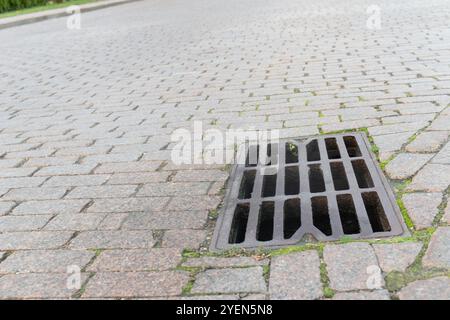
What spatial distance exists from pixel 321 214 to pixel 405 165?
1.98ft

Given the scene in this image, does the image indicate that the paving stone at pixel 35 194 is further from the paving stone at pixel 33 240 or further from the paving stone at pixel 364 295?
the paving stone at pixel 364 295

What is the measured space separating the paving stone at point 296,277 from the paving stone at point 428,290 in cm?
29

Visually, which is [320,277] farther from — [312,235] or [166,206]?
[166,206]

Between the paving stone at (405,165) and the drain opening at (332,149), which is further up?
the paving stone at (405,165)

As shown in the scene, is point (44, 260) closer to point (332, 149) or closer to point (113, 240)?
point (113, 240)

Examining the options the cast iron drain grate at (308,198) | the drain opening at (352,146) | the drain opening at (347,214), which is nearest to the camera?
the cast iron drain grate at (308,198)

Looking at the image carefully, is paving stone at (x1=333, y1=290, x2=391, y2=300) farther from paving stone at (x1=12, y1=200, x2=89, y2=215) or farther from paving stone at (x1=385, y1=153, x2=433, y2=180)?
paving stone at (x1=12, y1=200, x2=89, y2=215)

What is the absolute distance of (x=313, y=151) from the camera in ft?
11.3

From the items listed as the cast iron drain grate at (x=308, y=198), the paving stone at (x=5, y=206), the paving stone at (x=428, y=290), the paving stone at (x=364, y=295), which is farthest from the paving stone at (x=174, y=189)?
the paving stone at (x=428, y=290)

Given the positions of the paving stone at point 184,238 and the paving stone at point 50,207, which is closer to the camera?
the paving stone at point 184,238

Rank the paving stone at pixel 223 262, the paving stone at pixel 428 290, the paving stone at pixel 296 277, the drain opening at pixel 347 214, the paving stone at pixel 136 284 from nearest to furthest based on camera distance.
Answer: the paving stone at pixel 428 290, the paving stone at pixel 296 277, the paving stone at pixel 136 284, the paving stone at pixel 223 262, the drain opening at pixel 347 214

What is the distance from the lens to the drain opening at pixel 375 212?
7.93ft
